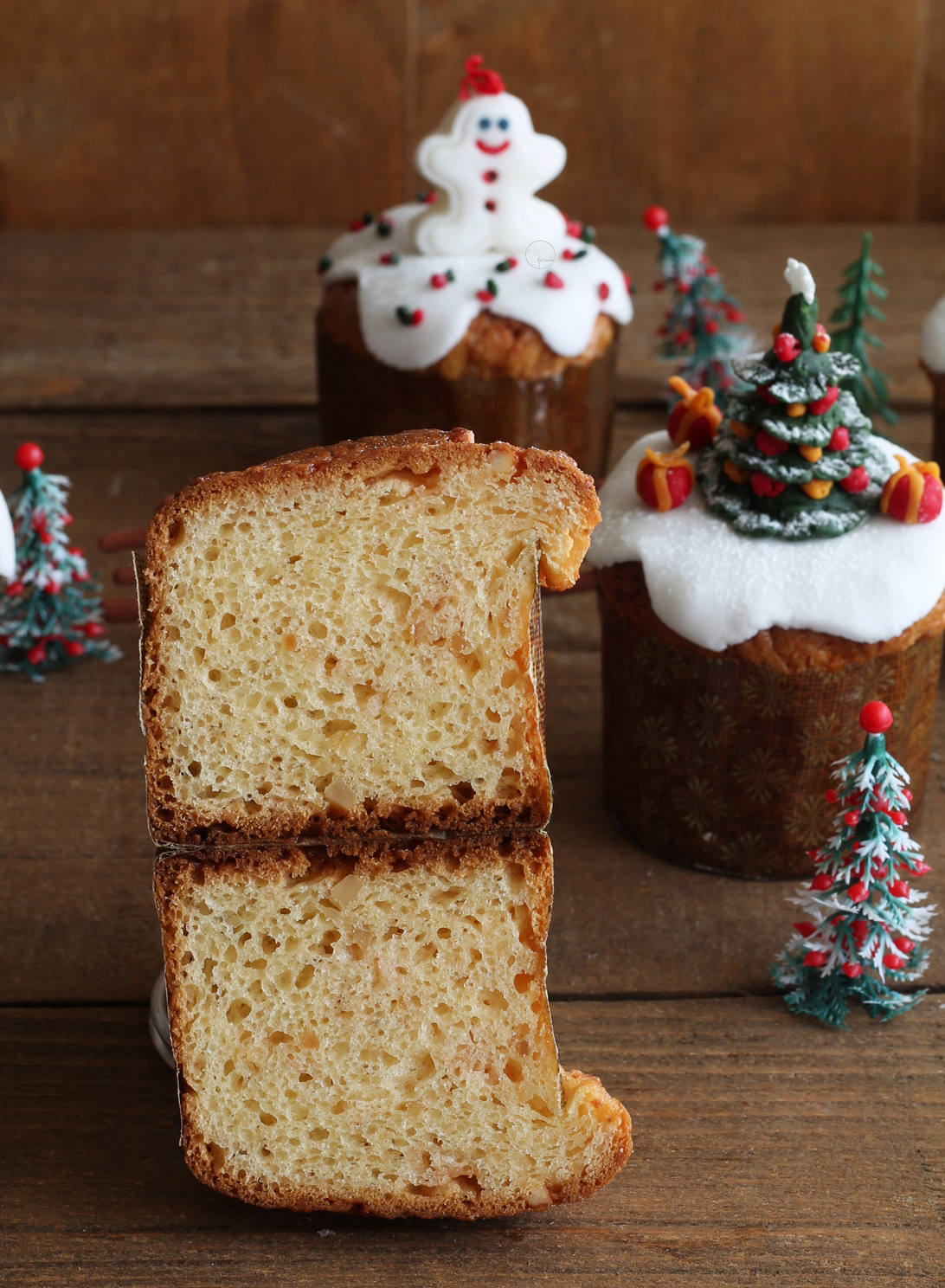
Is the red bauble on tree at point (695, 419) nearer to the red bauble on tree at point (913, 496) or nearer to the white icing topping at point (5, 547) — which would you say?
the red bauble on tree at point (913, 496)

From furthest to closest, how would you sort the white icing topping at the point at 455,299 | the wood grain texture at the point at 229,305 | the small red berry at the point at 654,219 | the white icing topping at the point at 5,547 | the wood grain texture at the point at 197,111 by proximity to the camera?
the wood grain texture at the point at 197,111, the wood grain texture at the point at 229,305, the small red berry at the point at 654,219, the white icing topping at the point at 455,299, the white icing topping at the point at 5,547

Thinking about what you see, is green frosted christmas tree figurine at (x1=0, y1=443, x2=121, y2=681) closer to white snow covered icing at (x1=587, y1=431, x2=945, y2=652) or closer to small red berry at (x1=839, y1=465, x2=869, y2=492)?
white snow covered icing at (x1=587, y1=431, x2=945, y2=652)

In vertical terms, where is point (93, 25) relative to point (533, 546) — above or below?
above

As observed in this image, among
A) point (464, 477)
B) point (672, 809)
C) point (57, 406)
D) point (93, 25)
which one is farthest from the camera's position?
point (93, 25)

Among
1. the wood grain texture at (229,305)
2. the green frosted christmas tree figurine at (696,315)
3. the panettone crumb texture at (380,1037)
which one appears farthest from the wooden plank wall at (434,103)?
the panettone crumb texture at (380,1037)

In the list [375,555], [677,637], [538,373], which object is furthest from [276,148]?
[375,555]

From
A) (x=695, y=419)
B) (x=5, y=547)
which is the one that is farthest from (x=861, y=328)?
(x=5, y=547)

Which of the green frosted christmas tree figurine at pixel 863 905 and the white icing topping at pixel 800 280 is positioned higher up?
the white icing topping at pixel 800 280

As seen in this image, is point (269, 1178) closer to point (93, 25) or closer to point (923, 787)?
point (923, 787)
